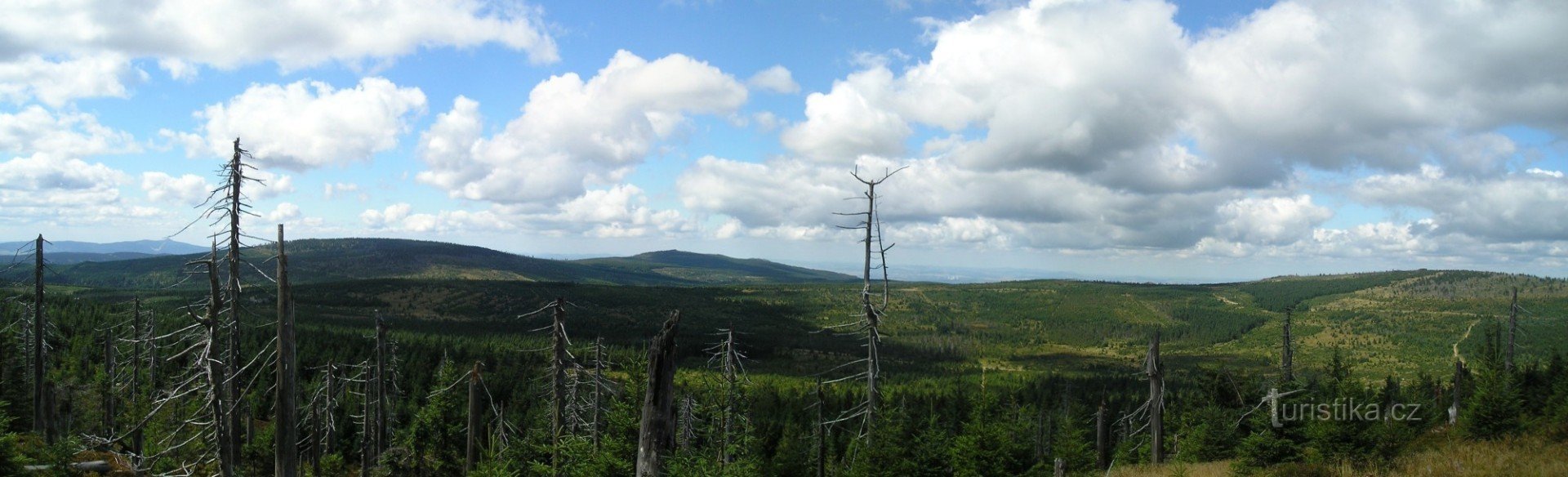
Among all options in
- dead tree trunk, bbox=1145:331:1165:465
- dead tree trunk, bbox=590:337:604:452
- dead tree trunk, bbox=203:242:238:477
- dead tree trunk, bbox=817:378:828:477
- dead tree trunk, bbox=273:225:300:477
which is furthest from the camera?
dead tree trunk, bbox=817:378:828:477

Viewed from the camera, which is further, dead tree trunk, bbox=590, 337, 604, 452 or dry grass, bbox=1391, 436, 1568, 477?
dead tree trunk, bbox=590, 337, 604, 452

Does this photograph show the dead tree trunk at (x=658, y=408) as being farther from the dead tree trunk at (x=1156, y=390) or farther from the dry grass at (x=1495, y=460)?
the dead tree trunk at (x=1156, y=390)

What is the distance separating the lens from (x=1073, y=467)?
1339 inches

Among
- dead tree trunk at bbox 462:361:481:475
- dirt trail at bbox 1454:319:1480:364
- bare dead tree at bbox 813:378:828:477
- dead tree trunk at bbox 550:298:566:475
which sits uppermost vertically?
dead tree trunk at bbox 550:298:566:475

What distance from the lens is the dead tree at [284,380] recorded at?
13.5 meters

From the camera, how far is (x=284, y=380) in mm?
13859

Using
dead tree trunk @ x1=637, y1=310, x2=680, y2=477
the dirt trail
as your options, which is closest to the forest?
dead tree trunk @ x1=637, y1=310, x2=680, y2=477

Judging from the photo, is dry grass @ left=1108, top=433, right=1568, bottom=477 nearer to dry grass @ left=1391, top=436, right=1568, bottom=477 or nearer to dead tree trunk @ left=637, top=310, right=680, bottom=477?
dry grass @ left=1391, top=436, right=1568, bottom=477

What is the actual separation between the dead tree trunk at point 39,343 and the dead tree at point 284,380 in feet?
55.9

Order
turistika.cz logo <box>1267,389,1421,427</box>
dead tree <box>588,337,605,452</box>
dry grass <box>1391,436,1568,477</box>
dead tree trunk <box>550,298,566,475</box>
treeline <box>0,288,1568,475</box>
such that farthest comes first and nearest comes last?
1. dead tree <box>588,337,605,452</box>
2. turistika.cz logo <box>1267,389,1421,427</box>
3. dead tree trunk <box>550,298,566,475</box>
4. treeline <box>0,288,1568,475</box>
5. dry grass <box>1391,436,1568,477</box>

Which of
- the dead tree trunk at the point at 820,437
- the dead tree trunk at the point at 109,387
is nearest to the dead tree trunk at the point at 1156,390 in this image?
the dead tree trunk at the point at 820,437

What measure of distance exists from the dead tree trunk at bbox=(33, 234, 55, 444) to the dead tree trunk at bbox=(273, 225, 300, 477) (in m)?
17.0

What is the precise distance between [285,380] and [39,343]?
22423 mm

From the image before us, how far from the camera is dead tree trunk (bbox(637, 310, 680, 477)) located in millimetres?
8633
